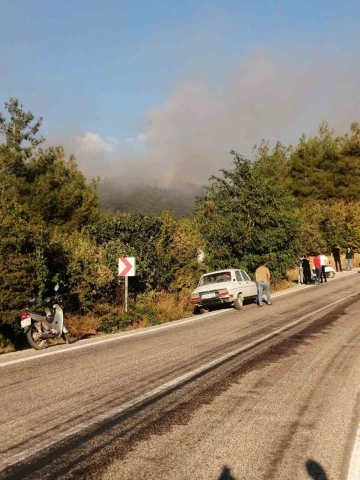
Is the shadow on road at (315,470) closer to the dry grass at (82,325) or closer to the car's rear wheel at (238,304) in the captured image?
the dry grass at (82,325)

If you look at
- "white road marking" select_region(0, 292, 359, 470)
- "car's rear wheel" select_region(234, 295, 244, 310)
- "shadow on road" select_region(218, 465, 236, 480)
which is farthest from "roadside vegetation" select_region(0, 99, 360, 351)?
"shadow on road" select_region(218, 465, 236, 480)

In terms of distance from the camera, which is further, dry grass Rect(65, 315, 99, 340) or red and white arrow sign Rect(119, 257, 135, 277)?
red and white arrow sign Rect(119, 257, 135, 277)

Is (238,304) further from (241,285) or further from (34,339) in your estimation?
(34,339)

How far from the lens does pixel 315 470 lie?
149 inches

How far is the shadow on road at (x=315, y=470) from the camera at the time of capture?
3.67 m

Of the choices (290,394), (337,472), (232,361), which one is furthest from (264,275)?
(337,472)

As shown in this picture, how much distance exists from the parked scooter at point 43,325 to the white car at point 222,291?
736cm

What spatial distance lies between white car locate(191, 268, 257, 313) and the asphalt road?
694 cm

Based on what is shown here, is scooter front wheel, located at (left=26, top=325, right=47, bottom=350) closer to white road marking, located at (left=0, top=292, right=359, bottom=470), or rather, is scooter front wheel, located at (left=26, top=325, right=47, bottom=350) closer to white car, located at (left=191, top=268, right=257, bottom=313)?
white road marking, located at (left=0, top=292, right=359, bottom=470)

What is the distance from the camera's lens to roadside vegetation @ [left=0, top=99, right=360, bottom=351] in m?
12.6

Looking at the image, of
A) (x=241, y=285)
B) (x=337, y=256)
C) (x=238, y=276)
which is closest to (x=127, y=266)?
(x=241, y=285)

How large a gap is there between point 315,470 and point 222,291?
1343 cm

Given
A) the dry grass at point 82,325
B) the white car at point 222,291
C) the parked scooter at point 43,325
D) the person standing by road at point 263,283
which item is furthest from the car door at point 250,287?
the parked scooter at point 43,325

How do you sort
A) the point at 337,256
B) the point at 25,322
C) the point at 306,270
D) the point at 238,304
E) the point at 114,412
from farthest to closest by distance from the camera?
the point at 337,256 → the point at 306,270 → the point at 238,304 → the point at 25,322 → the point at 114,412
